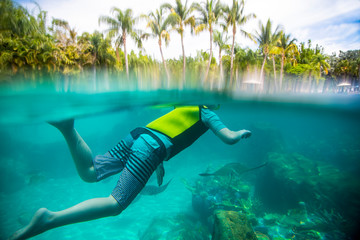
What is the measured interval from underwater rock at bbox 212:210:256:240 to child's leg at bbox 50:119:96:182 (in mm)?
3529

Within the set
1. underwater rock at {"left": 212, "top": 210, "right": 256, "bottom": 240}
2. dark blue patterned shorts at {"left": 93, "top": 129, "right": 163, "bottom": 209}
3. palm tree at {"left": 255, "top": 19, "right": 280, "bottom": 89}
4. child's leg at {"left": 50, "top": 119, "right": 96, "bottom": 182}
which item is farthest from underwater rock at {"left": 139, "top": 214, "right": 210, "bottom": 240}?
palm tree at {"left": 255, "top": 19, "right": 280, "bottom": 89}

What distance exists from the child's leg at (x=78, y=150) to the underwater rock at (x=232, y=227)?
3.53 meters

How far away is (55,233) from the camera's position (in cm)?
819

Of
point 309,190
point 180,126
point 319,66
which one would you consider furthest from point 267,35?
point 180,126

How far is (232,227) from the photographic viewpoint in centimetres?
460

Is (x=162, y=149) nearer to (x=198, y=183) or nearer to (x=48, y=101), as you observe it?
(x=48, y=101)

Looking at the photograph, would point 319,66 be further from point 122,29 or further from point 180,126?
point 180,126

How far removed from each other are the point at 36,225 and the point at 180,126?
218 cm

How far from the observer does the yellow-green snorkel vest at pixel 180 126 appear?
2.89 metres

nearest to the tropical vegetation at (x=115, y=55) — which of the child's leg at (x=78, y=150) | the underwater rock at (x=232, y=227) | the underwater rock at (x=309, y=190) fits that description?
the child's leg at (x=78, y=150)

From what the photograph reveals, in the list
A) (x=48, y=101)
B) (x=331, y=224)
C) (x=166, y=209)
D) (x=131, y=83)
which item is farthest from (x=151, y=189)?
(x=331, y=224)

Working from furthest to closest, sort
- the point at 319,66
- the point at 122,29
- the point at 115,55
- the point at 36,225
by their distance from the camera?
1. the point at 319,66
2. the point at 115,55
3. the point at 122,29
4. the point at 36,225

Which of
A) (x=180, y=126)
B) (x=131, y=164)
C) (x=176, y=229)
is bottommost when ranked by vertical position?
(x=176, y=229)

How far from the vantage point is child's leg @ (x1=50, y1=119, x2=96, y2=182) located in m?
2.74
